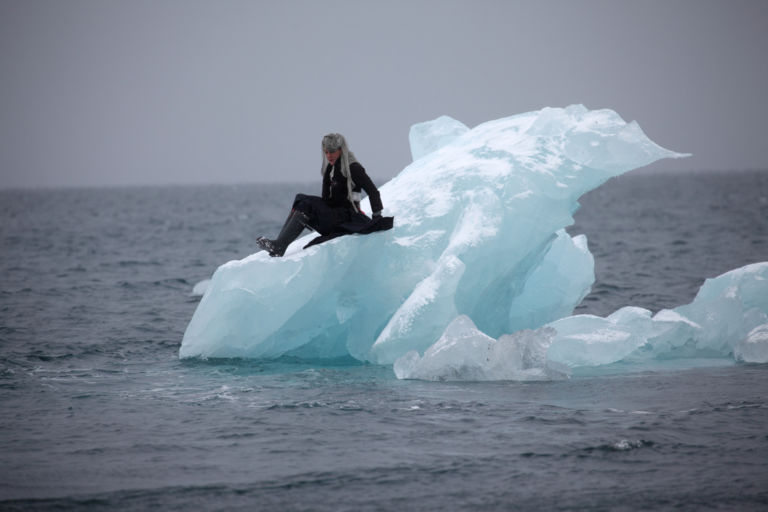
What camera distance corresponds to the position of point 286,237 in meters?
10.5

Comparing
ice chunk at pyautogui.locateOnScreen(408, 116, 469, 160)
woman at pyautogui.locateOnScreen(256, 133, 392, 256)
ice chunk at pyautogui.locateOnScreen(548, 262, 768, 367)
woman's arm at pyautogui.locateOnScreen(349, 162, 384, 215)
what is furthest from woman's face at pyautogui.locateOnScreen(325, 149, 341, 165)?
ice chunk at pyautogui.locateOnScreen(408, 116, 469, 160)

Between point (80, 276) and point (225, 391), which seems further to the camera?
point (80, 276)

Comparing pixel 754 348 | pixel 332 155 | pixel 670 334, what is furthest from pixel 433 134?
pixel 754 348

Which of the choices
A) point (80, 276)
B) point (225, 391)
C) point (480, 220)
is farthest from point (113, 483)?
point (80, 276)

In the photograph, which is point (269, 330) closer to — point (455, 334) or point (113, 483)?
point (455, 334)

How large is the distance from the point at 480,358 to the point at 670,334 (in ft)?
9.37

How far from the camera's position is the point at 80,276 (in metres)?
23.5

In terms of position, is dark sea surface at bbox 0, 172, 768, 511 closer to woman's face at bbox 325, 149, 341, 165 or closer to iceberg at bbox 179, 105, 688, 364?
iceberg at bbox 179, 105, 688, 364

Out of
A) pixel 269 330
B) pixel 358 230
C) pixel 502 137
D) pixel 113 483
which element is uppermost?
pixel 502 137

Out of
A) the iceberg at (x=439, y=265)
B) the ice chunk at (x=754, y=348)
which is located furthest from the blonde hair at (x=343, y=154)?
the ice chunk at (x=754, y=348)

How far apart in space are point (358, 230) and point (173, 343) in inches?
164

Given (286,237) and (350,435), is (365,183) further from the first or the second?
(350,435)

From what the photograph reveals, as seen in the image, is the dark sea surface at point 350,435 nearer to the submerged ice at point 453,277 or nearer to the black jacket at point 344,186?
the submerged ice at point 453,277

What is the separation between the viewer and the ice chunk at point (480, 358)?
976 cm
